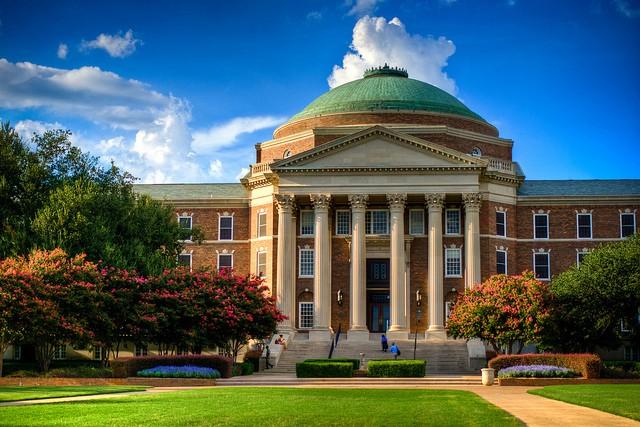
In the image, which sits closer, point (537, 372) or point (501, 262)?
point (537, 372)

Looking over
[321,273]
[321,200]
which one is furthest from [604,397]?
[321,200]

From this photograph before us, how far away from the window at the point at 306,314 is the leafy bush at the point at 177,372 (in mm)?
23453

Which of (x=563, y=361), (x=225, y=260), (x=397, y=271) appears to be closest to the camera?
(x=563, y=361)

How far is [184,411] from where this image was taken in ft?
82.6

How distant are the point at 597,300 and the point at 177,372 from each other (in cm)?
2306

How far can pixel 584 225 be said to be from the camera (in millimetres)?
71125

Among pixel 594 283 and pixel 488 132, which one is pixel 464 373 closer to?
pixel 594 283

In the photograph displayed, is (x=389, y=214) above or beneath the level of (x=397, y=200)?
beneath

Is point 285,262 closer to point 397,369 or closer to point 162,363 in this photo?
point 397,369

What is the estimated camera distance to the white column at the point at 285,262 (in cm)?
6569

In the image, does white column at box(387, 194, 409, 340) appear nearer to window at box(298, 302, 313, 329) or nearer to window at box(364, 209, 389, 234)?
window at box(364, 209, 389, 234)

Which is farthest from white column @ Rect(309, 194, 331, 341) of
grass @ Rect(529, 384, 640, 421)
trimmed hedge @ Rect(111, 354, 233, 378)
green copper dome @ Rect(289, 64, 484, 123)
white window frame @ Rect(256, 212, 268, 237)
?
grass @ Rect(529, 384, 640, 421)

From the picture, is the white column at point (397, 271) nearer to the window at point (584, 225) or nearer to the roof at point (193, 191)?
the roof at point (193, 191)

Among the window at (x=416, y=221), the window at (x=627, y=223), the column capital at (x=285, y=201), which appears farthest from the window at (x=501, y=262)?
the column capital at (x=285, y=201)
